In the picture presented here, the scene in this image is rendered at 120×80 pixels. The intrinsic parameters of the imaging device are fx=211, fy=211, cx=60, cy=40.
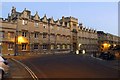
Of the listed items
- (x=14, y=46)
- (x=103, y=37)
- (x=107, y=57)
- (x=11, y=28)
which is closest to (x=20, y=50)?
(x=14, y=46)

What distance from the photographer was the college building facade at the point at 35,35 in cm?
4606

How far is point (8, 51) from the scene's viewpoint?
149 feet

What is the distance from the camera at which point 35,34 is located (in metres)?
54.8

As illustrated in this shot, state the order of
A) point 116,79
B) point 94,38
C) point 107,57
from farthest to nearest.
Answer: point 94,38 → point 107,57 → point 116,79

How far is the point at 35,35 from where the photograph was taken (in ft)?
179

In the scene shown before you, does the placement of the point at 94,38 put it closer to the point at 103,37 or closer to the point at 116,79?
the point at 103,37

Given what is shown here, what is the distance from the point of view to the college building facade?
46.1 m

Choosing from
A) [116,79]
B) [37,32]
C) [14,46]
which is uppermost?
[37,32]

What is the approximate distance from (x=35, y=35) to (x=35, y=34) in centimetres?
31

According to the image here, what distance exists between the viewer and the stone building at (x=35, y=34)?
4611cm

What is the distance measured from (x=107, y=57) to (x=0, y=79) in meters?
31.2

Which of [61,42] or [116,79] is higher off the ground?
[61,42]

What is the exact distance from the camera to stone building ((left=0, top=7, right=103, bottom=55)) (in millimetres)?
46106

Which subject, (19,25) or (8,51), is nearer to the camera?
(8,51)
